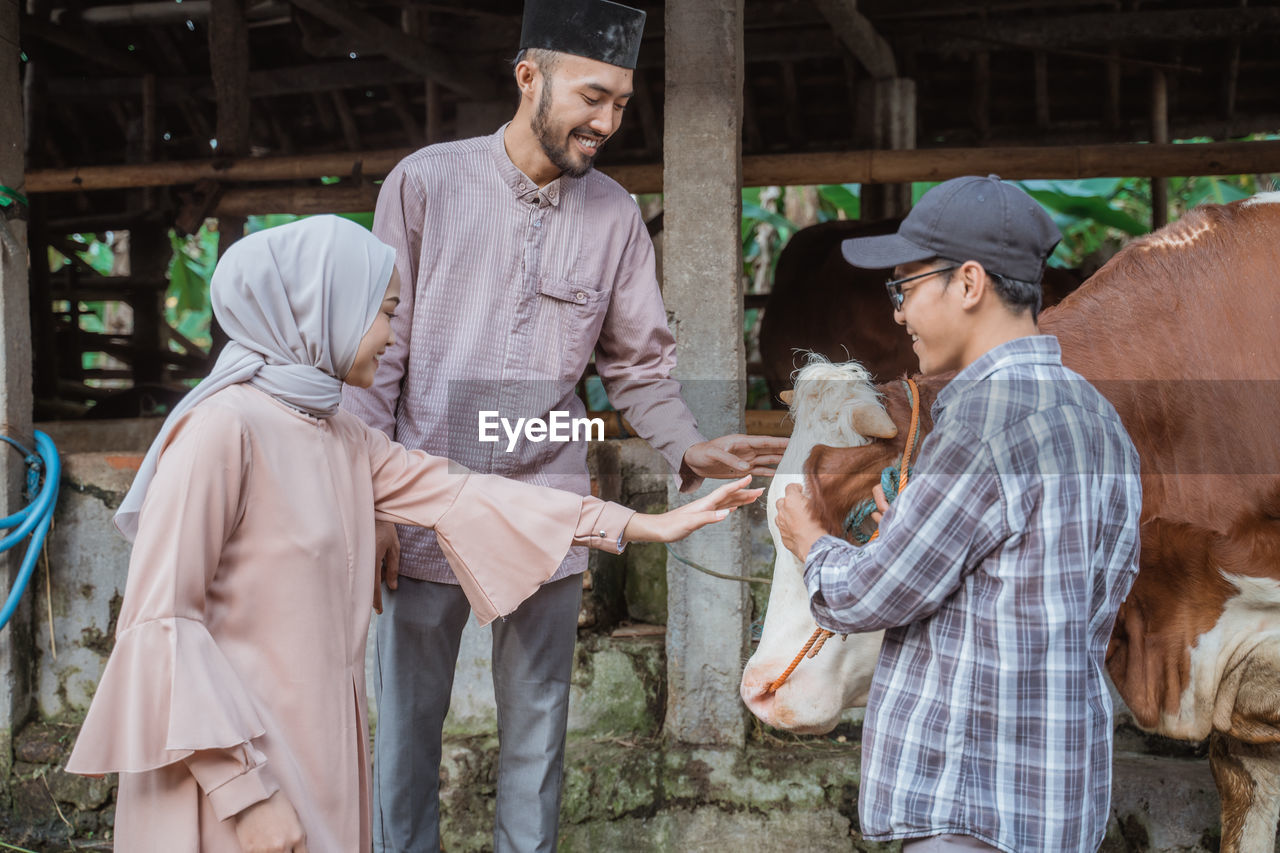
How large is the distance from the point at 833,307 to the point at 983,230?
433 cm

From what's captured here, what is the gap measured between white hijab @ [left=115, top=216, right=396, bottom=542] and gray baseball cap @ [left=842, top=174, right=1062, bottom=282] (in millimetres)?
811

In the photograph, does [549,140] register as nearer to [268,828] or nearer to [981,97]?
[268,828]

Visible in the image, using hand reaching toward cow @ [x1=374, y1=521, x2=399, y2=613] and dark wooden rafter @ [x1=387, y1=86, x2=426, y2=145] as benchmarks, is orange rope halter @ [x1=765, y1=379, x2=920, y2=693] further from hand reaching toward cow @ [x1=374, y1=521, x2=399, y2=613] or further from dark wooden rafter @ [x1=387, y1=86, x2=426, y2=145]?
dark wooden rafter @ [x1=387, y1=86, x2=426, y2=145]

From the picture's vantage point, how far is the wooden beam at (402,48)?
4.87 meters

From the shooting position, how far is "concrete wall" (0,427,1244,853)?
321 cm

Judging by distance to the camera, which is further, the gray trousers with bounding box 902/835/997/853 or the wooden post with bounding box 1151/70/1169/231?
the wooden post with bounding box 1151/70/1169/231

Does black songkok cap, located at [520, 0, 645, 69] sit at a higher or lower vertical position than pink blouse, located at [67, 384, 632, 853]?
higher

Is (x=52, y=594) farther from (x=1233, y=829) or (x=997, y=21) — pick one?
(x=997, y=21)

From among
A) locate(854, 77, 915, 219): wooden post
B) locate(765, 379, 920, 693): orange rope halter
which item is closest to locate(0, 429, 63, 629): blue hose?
locate(765, 379, 920, 693): orange rope halter

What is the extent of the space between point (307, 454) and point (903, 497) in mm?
916

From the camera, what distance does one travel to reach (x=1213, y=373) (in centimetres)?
234

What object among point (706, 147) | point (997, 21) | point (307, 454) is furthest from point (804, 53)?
point (307, 454)

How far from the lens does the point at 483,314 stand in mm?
2316

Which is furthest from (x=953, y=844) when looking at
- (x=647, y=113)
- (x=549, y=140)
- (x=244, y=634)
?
(x=647, y=113)
